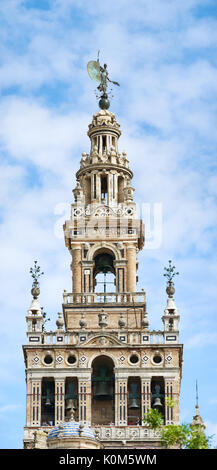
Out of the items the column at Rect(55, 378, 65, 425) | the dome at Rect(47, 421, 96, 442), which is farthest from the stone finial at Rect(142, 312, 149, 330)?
the dome at Rect(47, 421, 96, 442)

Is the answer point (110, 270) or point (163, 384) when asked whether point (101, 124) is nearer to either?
point (110, 270)

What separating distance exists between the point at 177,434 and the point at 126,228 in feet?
100

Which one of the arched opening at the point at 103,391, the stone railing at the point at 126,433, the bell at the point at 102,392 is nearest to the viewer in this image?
the stone railing at the point at 126,433

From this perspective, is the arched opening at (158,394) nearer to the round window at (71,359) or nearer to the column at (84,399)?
the column at (84,399)

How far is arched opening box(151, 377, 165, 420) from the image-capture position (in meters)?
88.6

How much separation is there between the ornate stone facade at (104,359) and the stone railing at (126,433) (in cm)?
6

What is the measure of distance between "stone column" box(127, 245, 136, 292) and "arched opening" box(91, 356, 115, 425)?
20.5 feet

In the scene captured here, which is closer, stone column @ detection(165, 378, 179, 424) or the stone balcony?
the stone balcony

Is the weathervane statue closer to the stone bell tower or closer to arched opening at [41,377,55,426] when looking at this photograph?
the stone bell tower

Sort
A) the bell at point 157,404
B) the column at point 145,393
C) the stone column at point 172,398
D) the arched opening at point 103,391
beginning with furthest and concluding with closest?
the arched opening at point 103,391
the column at point 145,393
the bell at point 157,404
the stone column at point 172,398

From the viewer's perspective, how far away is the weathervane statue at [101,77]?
336ft

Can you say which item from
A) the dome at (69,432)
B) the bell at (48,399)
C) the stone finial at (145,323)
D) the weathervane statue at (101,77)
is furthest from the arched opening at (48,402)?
the weathervane statue at (101,77)

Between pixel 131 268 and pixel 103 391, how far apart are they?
9540 mm
